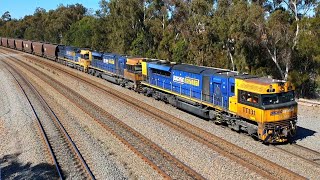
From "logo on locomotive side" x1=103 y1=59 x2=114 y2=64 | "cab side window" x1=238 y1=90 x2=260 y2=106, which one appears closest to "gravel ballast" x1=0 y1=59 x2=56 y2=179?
"cab side window" x1=238 y1=90 x2=260 y2=106

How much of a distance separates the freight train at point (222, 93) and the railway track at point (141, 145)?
4.91 metres

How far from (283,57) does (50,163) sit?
24.0 metres

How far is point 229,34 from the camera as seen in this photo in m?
32.7

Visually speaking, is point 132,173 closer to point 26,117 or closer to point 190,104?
point 190,104

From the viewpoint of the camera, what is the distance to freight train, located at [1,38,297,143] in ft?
53.6

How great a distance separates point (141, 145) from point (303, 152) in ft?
25.7

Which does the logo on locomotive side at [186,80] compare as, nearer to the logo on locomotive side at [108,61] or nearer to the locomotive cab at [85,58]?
the logo on locomotive side at [108,61]

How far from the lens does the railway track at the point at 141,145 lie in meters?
13.5

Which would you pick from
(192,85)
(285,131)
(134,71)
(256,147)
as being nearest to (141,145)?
(256,147)

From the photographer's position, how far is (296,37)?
96.2ft

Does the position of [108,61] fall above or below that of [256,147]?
above

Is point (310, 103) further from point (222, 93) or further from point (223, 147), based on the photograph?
point (223, 147)

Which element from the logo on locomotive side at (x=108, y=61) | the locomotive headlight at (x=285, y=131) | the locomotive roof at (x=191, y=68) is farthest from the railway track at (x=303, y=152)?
the logo on locomotive side at (x=108, y=61)

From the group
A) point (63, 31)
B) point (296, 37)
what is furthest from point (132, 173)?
point (63, 31)
